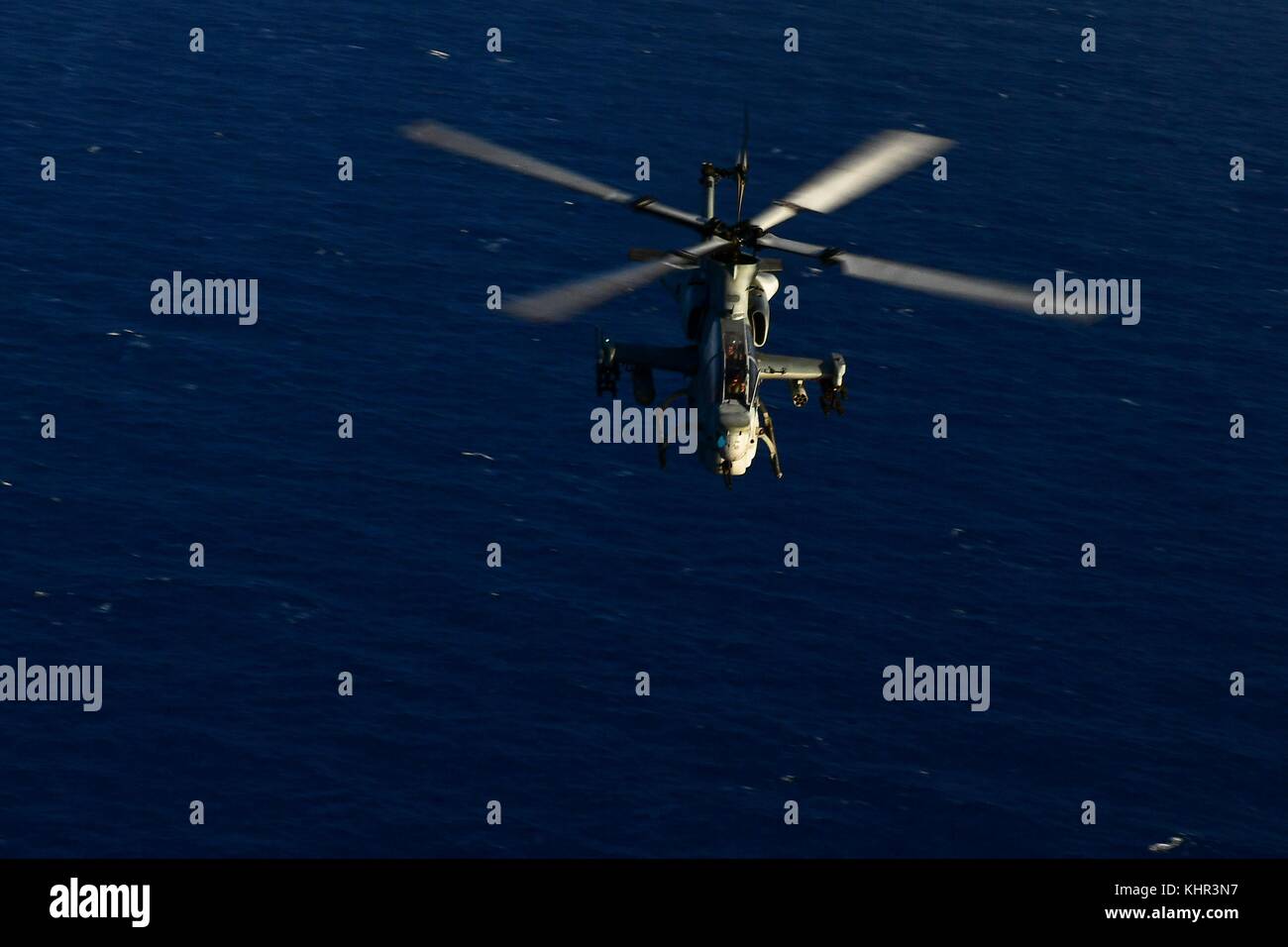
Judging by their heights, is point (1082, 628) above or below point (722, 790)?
above

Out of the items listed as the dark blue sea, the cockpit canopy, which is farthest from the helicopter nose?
the dark blue sea

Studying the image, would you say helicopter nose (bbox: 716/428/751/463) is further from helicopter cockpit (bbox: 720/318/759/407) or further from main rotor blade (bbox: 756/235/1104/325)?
main rotor blade (bbox: 756/235/1104/325)

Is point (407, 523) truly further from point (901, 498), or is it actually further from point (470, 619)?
point (901, 498)

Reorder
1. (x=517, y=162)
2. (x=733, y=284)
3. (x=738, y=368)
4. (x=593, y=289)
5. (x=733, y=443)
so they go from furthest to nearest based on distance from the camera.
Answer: (x=733, y=284)
(x=738, y=368)
(x=517, y=162)
(x=733, y=443)
(x=593, y=289)

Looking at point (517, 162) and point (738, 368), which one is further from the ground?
point (517, 162)

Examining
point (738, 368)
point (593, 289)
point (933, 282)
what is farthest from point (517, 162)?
point (933, 282)

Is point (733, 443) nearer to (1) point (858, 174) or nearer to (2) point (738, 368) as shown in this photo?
(2) point (738, 368)
